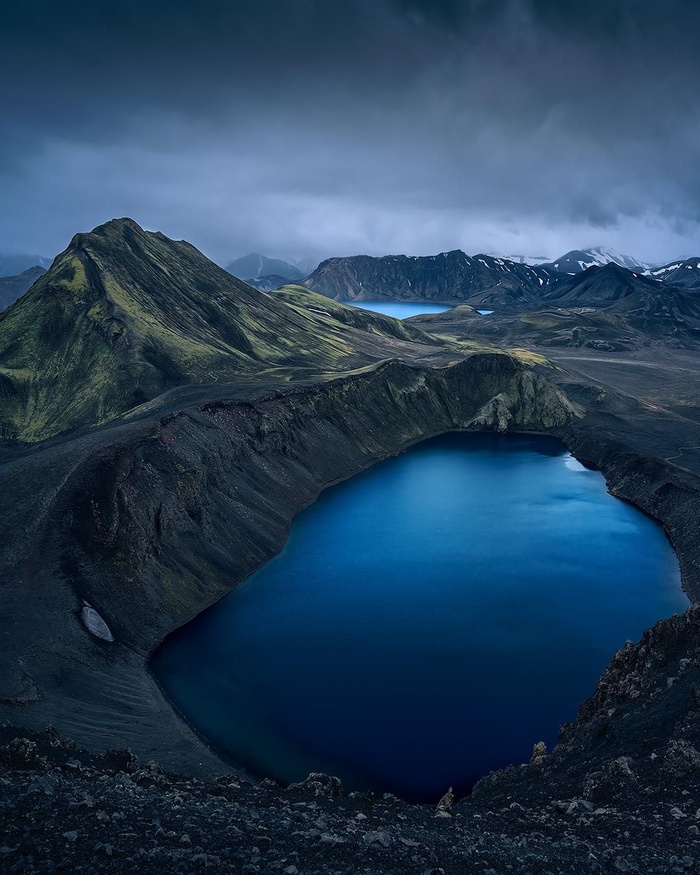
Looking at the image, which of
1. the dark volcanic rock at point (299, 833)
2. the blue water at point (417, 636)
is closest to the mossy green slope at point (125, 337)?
the blue water at point (417, 636)

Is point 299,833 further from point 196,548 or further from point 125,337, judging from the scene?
point 125,337

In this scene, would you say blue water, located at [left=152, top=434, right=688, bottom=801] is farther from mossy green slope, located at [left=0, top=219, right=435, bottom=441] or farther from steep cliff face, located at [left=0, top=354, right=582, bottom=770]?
mossy green slope, located at [left=0, top=219, right=435, bottom=441]

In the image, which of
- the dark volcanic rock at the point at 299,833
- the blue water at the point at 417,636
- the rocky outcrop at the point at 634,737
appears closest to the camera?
the dark volcanic rock at the point at 299,833

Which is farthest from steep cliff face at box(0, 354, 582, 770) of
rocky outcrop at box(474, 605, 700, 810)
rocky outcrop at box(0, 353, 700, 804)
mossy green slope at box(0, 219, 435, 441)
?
mossy green slope at box(0, 219, 435, 441)

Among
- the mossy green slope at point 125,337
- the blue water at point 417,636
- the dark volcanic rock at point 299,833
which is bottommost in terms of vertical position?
the blue water at point 417,636

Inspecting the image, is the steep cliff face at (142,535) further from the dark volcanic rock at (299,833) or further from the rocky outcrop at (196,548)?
the dark volcanic rock at (299,833)
